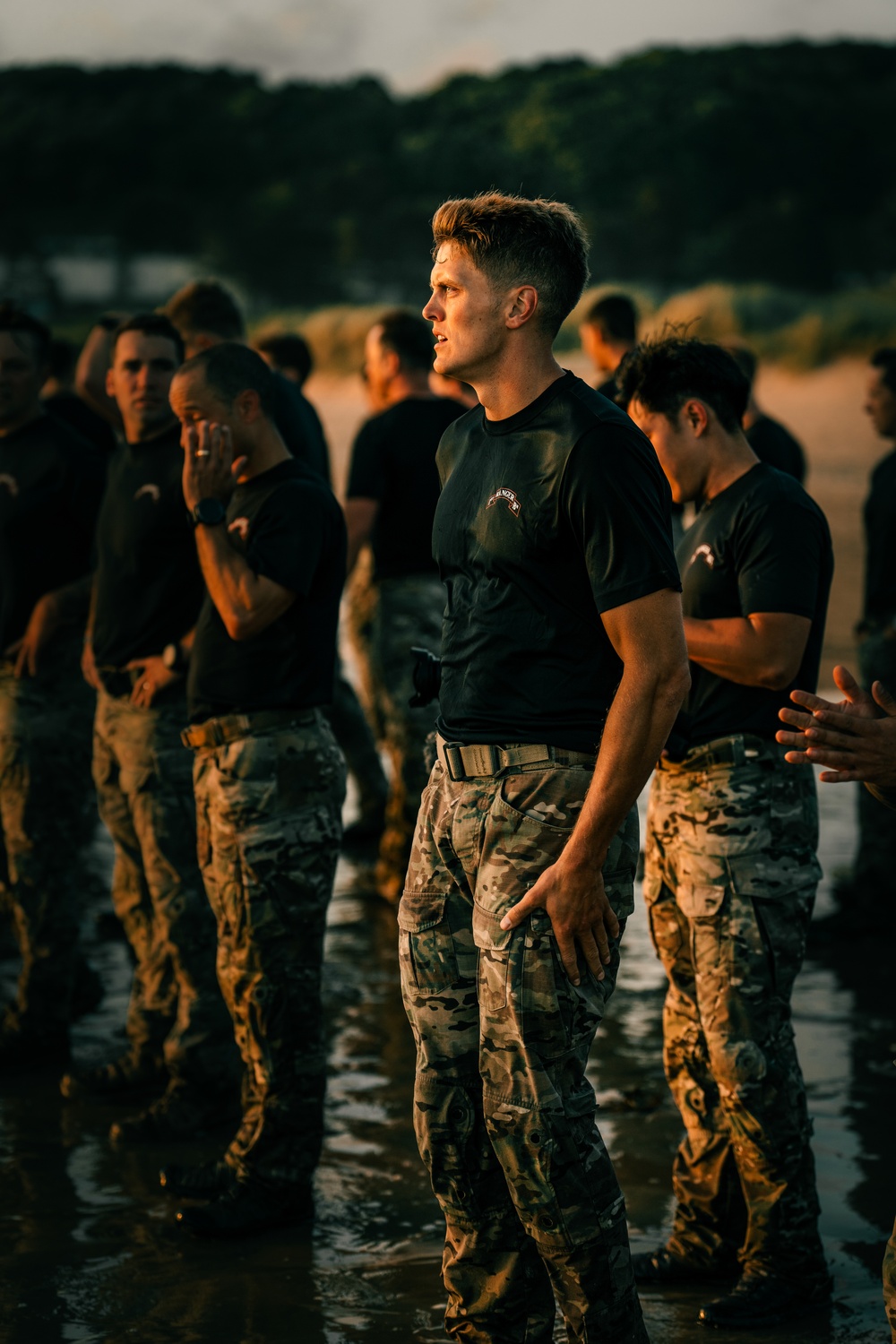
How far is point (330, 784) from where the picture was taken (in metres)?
3.96

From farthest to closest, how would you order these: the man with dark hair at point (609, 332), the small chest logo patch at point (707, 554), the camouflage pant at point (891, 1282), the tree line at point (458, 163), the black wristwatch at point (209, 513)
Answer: the tree line at point (458, 163)
the man with dark hair at point (609, 332)
the black wristwatch at point (209, 513)
the small chest logo patch at point (707, 554)
the camouflage pant at point (891, 1282)

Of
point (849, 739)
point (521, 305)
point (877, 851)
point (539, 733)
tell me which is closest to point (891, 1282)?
point (849, 739)

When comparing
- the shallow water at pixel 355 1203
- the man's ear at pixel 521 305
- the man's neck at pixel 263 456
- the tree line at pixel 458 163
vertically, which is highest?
the tree line at pixel 458 163

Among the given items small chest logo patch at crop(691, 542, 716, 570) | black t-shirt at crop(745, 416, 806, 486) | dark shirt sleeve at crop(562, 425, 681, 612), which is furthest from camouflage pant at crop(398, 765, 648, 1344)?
black t-shirt at crop(745, 416, 806, 486)

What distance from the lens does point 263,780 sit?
386 centimetres

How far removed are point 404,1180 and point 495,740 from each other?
72.2 inches

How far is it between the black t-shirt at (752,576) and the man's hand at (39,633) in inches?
91.8

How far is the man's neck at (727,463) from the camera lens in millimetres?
3539

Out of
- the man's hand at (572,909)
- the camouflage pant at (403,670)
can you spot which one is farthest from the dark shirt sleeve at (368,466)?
the man's hand at (572,909)

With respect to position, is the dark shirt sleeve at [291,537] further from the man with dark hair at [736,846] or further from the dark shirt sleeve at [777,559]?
the dark shirt sleeve at [777,559]

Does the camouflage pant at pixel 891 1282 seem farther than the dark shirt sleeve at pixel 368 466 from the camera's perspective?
No

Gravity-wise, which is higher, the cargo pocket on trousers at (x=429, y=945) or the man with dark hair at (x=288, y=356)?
the man with dark hair at (x=288, y=356)

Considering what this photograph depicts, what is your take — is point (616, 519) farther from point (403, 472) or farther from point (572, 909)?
point (403, 472)

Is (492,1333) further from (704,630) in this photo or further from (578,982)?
(704,630)
